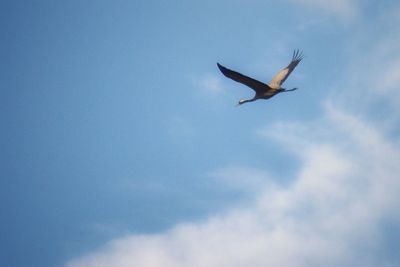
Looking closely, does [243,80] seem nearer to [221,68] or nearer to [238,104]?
[221,68]

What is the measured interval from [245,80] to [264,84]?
1087 mm

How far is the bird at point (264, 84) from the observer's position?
20217mm

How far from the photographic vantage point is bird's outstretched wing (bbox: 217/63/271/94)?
65.6ft

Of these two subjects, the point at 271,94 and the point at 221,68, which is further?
the point at 271,94

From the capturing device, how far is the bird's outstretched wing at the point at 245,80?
20000 mm

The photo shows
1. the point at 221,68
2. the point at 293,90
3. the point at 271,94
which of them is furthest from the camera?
the point at 271,94

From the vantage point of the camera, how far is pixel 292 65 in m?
23.8

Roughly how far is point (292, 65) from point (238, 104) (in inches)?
148

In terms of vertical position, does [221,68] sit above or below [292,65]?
below

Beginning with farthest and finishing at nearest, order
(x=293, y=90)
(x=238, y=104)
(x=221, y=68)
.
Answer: (x=238, y=104) < (x=293, y=90) < (x=221, y=68)

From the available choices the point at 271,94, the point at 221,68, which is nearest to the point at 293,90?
the point at 271,94

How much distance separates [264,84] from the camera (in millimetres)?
21234

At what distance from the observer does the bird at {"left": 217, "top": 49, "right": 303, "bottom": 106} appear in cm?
2022

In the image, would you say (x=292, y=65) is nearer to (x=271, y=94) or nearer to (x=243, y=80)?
(x=271, y=94)
